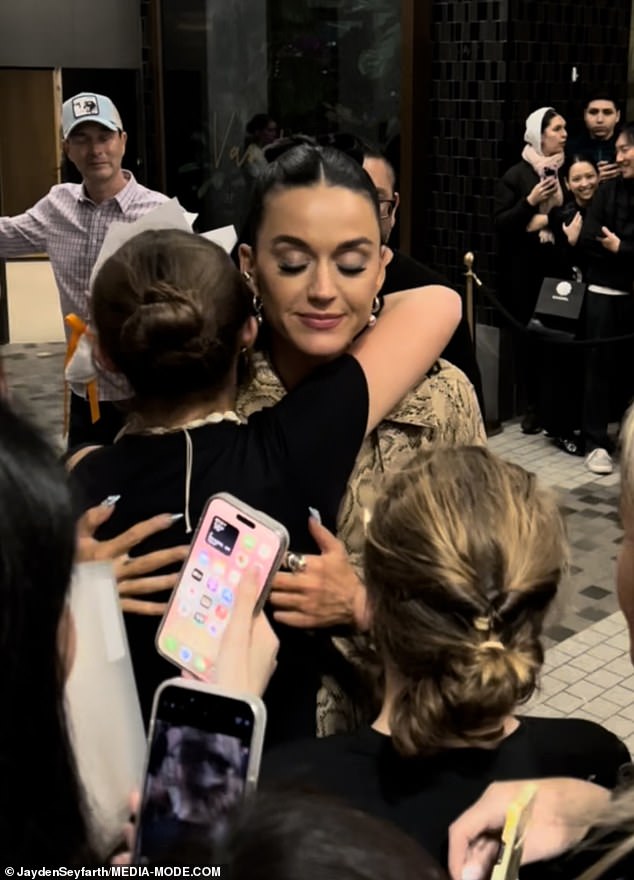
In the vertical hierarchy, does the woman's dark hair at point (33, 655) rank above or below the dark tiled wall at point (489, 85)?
below

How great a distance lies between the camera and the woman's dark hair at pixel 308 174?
148 cm

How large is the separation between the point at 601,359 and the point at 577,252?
59 cm

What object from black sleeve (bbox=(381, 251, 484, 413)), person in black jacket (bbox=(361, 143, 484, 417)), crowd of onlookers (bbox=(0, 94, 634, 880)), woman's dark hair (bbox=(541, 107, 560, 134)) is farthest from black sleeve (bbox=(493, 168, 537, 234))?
crowd of onlookers (bbox=(0, 94, 634, 880))

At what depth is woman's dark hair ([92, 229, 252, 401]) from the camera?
1.32 meters

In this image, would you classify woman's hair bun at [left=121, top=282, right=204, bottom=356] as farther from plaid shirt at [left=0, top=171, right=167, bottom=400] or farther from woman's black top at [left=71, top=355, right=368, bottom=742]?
plaid shirt at [left=0, top=171, right=167, bottom=400]

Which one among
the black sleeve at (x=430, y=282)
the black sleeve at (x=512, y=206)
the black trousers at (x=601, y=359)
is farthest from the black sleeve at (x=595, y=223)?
the black sleeve at (x=430, y=282)

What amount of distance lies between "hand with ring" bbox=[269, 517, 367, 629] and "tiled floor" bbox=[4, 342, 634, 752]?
0.29 metres

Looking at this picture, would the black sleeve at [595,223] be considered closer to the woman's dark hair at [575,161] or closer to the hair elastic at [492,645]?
the woman's dark hair at [575,161]

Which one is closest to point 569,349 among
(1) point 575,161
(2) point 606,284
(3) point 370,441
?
(2) point 606,284

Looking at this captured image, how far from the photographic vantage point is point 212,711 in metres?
1.04

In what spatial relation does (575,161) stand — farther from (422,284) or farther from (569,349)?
(422,284)

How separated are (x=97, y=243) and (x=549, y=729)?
9.95 ft

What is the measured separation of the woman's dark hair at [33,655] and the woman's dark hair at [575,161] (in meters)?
5.36

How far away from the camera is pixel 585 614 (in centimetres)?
384
